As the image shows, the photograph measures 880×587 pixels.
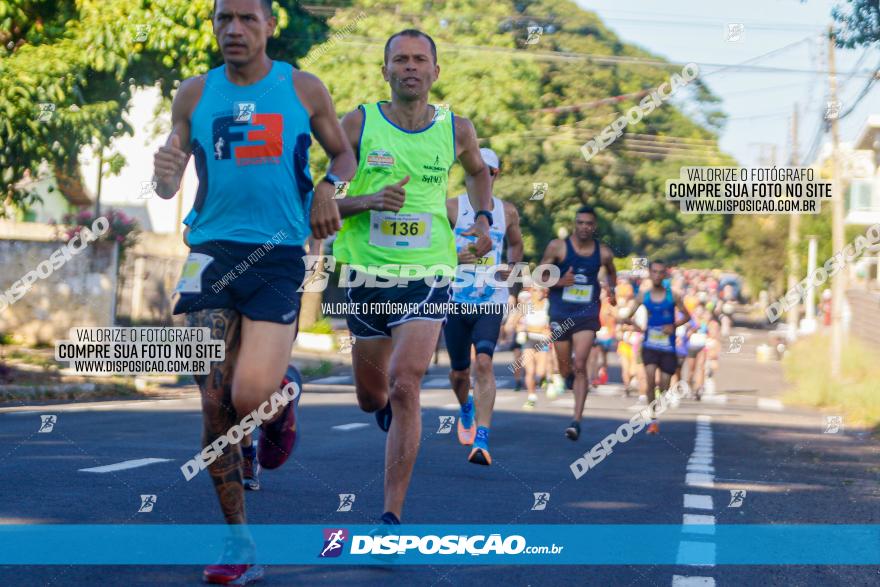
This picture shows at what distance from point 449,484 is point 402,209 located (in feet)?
8.70

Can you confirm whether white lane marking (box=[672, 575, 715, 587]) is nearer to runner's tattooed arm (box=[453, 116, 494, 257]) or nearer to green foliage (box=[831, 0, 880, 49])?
runner's tattooed arm (box=[453, 116, 494, 257])

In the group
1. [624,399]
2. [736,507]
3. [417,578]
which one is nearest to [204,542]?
[417,578]

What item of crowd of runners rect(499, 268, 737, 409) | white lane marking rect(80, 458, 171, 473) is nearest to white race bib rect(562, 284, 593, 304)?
white lane marking rect(80, 458, 171, 473)

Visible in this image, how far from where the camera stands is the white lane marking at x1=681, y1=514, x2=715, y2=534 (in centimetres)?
750

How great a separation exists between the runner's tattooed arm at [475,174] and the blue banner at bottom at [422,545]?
143 centimetres

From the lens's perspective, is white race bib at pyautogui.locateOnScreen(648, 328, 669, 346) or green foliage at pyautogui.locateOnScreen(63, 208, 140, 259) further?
green foliage at pyautogui.locateOnScreen(63, 208, 140, 259)

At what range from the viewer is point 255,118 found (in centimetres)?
558

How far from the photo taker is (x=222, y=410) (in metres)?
5.48

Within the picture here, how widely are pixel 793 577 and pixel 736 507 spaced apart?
2398 millimetres

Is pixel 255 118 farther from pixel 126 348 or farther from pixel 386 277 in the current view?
pixel 126 348

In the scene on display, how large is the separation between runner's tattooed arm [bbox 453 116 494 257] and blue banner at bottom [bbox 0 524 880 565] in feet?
4.69

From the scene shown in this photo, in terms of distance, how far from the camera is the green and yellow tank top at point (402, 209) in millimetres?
6902

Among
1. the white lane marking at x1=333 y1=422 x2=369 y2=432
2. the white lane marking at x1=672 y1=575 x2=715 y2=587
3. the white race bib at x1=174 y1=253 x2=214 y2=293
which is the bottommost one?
the white lane marking at x1=333 y1=422 x2=369 y2=432

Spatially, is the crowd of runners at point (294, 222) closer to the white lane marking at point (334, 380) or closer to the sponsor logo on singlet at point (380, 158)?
the sponsor logo on singlet at point (380, 158)
